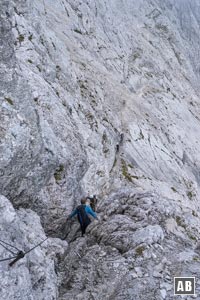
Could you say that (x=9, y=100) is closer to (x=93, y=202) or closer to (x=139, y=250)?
(x=93, y=202)

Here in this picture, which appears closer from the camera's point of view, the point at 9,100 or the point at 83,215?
the point at 9,100

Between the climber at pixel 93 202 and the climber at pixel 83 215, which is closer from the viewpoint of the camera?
the climber at pixel 83 215

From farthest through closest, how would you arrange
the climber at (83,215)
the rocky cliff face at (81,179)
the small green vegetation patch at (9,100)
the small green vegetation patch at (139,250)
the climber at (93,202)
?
the climber at (93,202), the climber at (83,215), the small green vegetation patch at (9,100), the small green vegetation patch at (139,250), the rocky cliff face at (81,179)

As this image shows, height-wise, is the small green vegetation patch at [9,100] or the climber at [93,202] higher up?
the small green vegetation patch at [9,100]

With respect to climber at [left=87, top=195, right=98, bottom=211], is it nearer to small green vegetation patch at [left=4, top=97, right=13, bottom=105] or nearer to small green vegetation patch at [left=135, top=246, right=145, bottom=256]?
small green vegetation patch at [left=135, top=246, right=145, bottom=256]

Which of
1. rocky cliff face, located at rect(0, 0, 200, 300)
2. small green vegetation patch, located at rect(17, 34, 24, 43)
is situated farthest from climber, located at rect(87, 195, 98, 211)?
small green vegetation patch, located at rect(17, 34, 24, 43)

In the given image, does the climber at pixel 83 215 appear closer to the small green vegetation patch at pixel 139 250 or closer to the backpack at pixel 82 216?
the backpack at pixel 82 216

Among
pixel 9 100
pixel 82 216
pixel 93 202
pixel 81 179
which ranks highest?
pixel 9 100

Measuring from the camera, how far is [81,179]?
779 inches

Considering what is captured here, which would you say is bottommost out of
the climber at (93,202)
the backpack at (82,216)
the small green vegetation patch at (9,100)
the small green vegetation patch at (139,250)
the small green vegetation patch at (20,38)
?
the climber at (93,202)

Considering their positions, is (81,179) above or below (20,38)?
below

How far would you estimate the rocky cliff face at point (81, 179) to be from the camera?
40.6 ft

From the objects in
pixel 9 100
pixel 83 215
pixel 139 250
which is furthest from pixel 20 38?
pixel 139 250

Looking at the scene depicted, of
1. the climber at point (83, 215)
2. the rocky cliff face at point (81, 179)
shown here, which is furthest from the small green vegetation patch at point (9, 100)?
the climber at point (83, 215)
